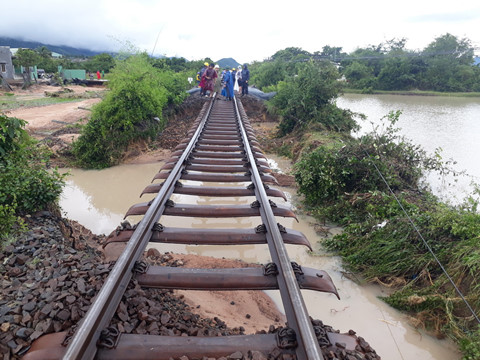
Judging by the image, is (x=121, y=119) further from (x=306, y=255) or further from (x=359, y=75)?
(x=359, y=75)

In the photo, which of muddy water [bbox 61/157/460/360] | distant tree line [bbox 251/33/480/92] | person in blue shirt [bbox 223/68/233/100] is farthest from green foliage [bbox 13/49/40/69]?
muddy water [bbox 61/157/460/360]

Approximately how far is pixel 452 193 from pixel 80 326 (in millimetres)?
8518

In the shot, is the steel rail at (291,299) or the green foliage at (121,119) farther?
the green foliage at (121,119)

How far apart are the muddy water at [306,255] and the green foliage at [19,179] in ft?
4.90

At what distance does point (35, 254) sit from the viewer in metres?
2.91

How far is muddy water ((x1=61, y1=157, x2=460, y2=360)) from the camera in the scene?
3.37m

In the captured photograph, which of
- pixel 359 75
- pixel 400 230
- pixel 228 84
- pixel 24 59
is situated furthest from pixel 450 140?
pixel 24 59

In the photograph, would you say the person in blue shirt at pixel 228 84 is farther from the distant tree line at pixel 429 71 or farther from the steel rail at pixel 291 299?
the distant tree line at pixel 429 71

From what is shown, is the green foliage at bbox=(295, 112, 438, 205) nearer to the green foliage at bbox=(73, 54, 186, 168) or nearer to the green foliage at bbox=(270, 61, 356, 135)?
the green foliage at bbox=(270, 61, 356, 135)

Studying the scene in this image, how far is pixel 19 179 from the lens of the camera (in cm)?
398

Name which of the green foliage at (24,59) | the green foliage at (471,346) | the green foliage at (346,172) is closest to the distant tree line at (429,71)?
the green foliage at (24,59)

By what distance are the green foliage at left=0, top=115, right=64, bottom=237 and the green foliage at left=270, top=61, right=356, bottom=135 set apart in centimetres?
814

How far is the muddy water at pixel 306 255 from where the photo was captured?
133 inches

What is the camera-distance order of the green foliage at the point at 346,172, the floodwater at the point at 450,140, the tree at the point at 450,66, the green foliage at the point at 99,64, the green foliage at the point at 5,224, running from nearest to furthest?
the green foliage at the point at 5,224
the green foliage at the point at 346,172
the floodwater at the point at 450,140
the tree at the point at 450,66
the green foliage at the point at 99,64
